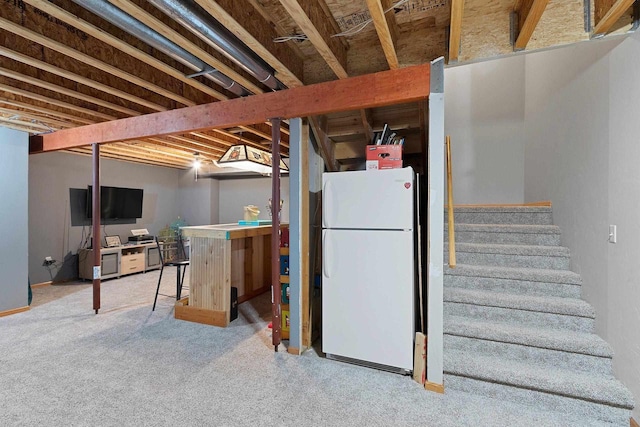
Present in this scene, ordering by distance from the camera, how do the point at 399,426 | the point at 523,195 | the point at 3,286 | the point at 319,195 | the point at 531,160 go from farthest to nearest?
1. the point at 523,195
2. the point at 531,160
3. the point at 3,286
4. the point at 319,195
5. the point at 399,426

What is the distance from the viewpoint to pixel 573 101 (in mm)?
2875

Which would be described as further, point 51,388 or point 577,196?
point 577,196

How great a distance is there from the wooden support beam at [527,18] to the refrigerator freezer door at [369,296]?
1.59 metres

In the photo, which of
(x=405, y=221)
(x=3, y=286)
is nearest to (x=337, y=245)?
(x=405, y=221)

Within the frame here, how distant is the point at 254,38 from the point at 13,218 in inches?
166

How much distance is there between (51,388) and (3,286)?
8.39 ft

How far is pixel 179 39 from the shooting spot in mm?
2143

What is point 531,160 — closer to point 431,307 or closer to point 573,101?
point 573,101

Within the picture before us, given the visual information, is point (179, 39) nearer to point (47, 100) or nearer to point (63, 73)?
point (63, 73)

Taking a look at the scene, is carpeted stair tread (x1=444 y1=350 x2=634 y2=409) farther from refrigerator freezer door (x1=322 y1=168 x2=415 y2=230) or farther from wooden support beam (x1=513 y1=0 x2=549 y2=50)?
wooden support beam (x1=513 y1=0 x2=549 y2=50)

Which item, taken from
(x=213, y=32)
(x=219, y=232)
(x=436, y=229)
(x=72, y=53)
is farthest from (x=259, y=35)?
(x=219, y=232)

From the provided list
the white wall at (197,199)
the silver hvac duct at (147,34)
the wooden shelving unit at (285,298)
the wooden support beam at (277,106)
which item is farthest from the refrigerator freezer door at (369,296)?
the white wall at (197,199)

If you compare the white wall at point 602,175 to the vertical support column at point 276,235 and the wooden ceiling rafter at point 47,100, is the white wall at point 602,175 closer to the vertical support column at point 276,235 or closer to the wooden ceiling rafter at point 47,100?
the vertical support column at point 276,235

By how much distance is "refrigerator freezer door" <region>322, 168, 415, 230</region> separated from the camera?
245 centimetres
